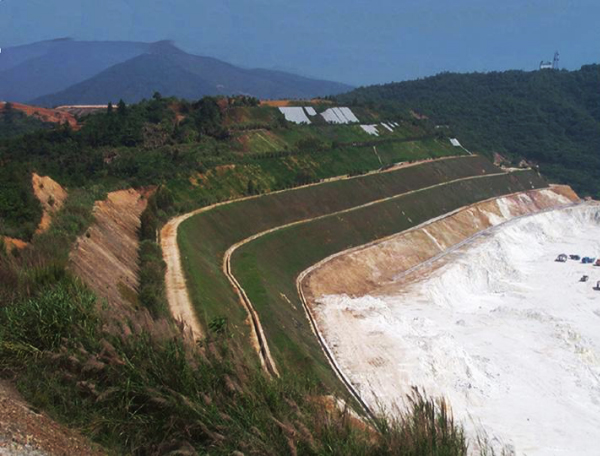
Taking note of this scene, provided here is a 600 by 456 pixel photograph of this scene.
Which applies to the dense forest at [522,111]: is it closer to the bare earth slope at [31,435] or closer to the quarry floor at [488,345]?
the quarry floor at [488,345]

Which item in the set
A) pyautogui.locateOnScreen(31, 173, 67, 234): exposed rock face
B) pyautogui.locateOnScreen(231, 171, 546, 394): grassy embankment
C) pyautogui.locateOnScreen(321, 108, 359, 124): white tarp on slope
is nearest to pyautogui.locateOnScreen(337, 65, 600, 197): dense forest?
pyautogui.locateOnScreen(321, 108, 359, 124): white tarp on slope

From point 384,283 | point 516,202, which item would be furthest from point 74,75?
point 384,283

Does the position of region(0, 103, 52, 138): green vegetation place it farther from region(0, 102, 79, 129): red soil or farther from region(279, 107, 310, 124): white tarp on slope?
region(279, 107, 310, 124): white tarp on slope

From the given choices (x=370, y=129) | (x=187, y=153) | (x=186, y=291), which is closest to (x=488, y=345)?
(x=186, y=291)

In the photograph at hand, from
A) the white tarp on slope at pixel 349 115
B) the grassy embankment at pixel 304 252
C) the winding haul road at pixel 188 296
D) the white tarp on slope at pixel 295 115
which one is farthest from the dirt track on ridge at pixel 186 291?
the white tarp on slope at pixel 349 115

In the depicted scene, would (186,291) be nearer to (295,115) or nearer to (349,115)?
(295,115)

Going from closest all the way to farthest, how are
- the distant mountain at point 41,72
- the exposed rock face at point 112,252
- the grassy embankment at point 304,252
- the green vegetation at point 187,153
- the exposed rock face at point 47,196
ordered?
1. the exposed rock face at point 112,252
2. the exposed rock face at point 47,196
3. the grassy embankment at point 304,252
4. the green vegetation at point 187,153
5. the distant mountain at point 41,72
